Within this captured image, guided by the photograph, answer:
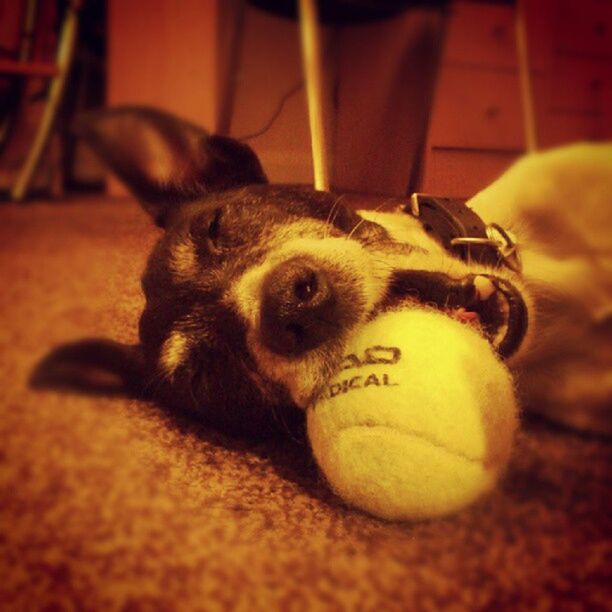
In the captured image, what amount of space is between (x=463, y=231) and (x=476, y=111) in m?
0.23

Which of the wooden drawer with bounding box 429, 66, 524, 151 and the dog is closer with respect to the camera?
the wooden drawer with bounding box 429, 66, 524, 151

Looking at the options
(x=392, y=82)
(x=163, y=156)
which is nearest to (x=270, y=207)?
(x=163, y=156)

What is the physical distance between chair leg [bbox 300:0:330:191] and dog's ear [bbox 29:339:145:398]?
1.76 feet

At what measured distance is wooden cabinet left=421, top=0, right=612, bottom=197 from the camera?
0.60 m

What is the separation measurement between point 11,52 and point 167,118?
0.44 m

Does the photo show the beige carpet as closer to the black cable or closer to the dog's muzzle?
the dog's muzzle

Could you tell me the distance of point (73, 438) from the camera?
100cm

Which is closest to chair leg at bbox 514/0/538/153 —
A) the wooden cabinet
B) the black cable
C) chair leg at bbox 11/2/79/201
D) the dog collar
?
the wooden cabinet

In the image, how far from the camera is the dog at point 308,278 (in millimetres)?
961

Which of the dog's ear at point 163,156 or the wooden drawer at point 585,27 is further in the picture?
the dog's ear at point 163,156

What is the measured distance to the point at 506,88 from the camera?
691 mm

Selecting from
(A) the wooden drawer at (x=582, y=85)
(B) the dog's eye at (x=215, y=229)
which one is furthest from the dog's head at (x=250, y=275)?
(A) the wooden drawer at (x=582, y=85)

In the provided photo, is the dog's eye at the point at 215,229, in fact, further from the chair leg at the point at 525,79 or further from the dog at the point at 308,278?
the chair leg at the point at 525,79

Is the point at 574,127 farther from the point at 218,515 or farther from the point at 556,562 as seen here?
the point at 218,515
